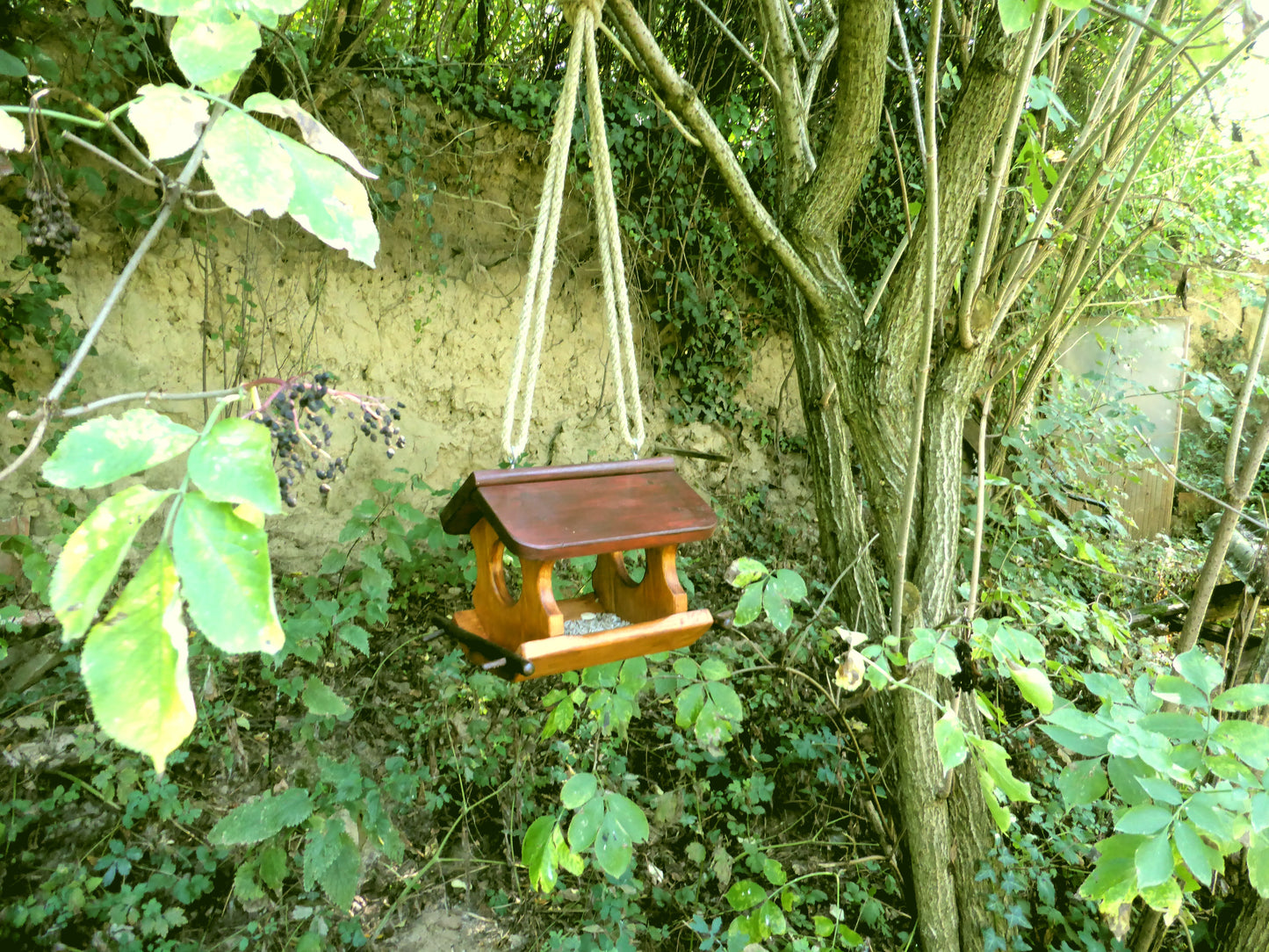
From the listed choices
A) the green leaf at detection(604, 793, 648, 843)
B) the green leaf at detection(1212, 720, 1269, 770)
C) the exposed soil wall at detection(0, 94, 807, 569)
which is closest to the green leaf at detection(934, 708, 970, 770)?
the green leaf at detection(1212, 720, 1269, 770)

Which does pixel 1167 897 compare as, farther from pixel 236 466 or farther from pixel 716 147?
pixel 716 147

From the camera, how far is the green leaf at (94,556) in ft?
1.32

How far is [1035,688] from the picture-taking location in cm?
132

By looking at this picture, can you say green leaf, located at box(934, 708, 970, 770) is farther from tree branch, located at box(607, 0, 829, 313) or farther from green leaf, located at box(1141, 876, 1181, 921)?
tree branch, located at box(607, 0, 829, 313)

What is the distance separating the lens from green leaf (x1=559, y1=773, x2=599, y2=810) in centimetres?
148

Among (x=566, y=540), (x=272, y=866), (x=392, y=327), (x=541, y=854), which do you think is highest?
(x=392, y=327)

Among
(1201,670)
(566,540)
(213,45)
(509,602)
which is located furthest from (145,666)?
(1201,670)

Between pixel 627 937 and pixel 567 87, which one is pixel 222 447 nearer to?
pixel 567 87

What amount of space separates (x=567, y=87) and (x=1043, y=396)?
3.81 m

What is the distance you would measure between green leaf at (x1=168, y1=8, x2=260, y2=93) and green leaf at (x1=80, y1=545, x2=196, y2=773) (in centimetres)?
37

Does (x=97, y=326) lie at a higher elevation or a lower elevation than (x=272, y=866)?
higher

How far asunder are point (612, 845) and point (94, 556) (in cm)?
129

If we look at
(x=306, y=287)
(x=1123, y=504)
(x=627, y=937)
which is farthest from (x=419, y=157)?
(x=1123, y=504)

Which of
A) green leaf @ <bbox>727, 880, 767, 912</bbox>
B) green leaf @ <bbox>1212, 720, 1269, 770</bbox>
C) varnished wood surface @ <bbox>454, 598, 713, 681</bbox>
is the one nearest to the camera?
green leaf @ <bbox>1212, 720, 1269, 770</bbox>
